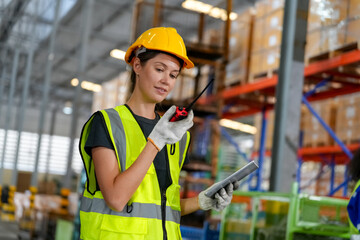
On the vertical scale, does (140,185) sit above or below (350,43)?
below

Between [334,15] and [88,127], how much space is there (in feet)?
24.9

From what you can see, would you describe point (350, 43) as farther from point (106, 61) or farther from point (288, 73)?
point (106, 61)

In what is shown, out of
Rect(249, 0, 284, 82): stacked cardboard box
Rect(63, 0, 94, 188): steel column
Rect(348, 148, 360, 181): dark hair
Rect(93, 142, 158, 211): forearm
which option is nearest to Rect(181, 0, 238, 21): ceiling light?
Rect(249, 0, 284, 82): stacked cardboard box

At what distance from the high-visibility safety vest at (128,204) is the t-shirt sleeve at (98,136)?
0.02 m

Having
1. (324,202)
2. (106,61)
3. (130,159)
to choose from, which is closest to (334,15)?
(324,202)

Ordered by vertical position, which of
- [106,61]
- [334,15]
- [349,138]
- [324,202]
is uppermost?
[106,61]

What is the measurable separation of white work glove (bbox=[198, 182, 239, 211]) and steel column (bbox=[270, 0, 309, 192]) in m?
3.81

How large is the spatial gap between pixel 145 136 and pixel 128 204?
26cm

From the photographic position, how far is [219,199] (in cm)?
197

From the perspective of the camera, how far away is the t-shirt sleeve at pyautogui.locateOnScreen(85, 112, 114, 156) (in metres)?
1.74

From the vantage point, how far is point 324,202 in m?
4.18

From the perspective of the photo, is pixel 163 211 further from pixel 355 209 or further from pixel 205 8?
pixel 205 8

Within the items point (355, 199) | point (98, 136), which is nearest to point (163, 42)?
point (98, 136)

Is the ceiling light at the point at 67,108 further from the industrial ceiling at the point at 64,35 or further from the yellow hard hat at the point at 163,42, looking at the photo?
the yellow hard hat at the point at 163,42
